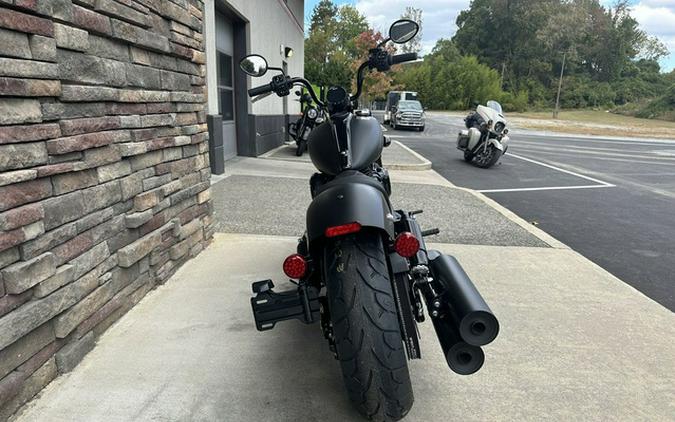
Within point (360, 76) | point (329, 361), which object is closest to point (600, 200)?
point (360, 76)

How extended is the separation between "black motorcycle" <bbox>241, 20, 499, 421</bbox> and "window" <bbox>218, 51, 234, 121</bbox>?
7.26 metres

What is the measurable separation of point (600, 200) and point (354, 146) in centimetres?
663

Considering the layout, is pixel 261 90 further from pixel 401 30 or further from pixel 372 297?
pixel 372 297

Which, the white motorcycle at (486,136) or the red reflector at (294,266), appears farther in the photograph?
the white motorcycle at (486,136)

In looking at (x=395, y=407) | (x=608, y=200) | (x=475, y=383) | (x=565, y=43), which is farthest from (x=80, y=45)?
(x=565, y=43)

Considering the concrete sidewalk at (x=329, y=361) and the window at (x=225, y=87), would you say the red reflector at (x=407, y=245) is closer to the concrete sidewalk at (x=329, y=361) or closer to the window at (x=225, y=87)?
the concrete sidewalk at (x=329, y=361)

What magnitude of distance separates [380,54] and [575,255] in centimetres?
277

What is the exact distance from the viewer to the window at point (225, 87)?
899cm

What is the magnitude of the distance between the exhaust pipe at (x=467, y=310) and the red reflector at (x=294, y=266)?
0.63 meters

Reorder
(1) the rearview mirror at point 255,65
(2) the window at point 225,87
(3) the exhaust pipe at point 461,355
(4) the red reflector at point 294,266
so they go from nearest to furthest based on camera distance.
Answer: (3) the exhaust pipe at point 461,355 < (4) the red reflector at point 294,266 < (1) the rearview mirror at point 255,65 < (2) the window at point 225,87

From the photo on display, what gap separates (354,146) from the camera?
249 centimetres

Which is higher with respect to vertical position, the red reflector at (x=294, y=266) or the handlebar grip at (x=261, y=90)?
the handlebar grip at (x=261, y=90)

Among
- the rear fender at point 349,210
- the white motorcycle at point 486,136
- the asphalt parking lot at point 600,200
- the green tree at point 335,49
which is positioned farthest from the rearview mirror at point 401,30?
the green tree at point 335,49

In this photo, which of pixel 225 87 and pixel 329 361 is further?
pixel 225 87
